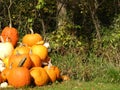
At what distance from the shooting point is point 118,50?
1155 centimetres

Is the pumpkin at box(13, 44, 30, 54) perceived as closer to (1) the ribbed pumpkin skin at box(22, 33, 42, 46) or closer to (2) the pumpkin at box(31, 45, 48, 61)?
(2) the pumpkin at box(31, 45, 48, 61)

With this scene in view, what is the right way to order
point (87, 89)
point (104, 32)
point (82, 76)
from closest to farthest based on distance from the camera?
point (87, 89), point (82, 76), point (104, 32)

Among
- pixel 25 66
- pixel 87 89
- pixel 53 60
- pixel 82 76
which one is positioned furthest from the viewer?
pixel 53 60

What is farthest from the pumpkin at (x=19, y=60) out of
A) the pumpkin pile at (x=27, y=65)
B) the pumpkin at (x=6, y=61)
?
the pumpkin at (x=6, y=61)

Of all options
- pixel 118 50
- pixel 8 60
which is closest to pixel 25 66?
pixel 8 60

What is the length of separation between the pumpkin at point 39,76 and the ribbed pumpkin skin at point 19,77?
167 millimetres

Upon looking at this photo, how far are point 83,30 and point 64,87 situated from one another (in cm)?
392

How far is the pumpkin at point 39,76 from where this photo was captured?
9383mm

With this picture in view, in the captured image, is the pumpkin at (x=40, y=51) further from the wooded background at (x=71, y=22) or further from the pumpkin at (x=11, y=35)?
the wooded background at (x=71, y=22)

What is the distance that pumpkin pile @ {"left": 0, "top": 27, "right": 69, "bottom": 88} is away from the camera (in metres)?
9.23

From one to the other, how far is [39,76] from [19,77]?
1.53ft

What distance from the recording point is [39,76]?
941cm

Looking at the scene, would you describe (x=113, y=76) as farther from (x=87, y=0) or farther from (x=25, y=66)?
(x=87, y=0)

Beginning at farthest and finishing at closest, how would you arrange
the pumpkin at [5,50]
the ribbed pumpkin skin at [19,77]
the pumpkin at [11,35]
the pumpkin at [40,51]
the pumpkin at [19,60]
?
the pumpkin at [11,35] < the pumpkin at [5,50] < the pumpkin at [40,51] < the pumpkin at [19,60] < the ribbed pumpkin skin at [19,77]
